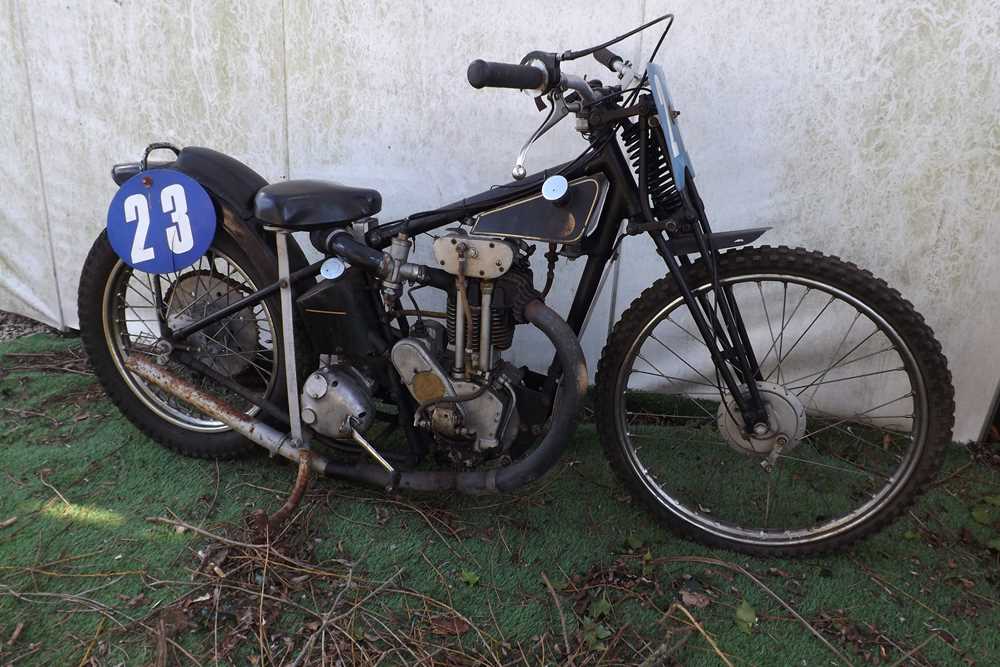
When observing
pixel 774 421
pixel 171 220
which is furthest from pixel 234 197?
pixel 774 421

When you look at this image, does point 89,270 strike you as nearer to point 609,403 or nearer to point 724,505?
point 609,403

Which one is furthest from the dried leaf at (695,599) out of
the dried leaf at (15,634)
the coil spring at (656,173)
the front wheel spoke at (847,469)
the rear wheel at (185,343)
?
the dried leaf at (15,634)

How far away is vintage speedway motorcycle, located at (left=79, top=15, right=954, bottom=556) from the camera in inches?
69.4

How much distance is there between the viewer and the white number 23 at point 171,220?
2012 mm

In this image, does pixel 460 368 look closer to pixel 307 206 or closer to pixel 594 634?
pixel 307 206

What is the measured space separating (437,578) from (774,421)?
1028mm

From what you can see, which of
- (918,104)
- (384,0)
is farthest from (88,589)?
(918,104)

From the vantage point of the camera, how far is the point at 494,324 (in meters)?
1.88

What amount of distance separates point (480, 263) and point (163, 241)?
3.27 ft

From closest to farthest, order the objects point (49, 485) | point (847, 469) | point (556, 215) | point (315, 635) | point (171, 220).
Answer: point (315, 635)
point (556, 215)
point (171, 220)
point (49, 485)
point (847, 469)

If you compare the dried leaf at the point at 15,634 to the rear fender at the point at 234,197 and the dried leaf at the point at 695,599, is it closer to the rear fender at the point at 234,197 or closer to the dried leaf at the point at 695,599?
the rear fender at the point at 234,197

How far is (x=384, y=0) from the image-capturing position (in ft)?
7.95

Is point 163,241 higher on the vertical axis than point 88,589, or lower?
higher

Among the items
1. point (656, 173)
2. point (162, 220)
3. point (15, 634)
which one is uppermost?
point (656, 173)
